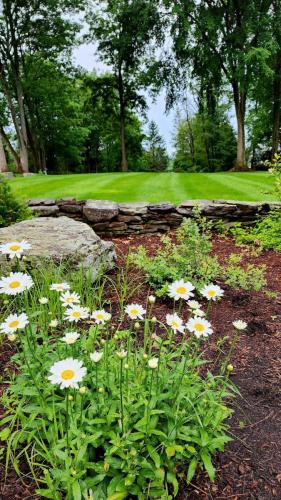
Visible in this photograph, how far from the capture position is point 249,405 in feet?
6.43

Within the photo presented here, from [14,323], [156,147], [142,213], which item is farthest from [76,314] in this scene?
[156,147]

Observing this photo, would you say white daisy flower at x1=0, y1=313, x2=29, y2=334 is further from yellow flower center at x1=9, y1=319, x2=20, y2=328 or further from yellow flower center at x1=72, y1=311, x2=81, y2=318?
yellow flower center at x1=72, y1=311, x2=81, y2=318

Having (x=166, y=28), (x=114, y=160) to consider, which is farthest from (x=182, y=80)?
(x=114, y=160)

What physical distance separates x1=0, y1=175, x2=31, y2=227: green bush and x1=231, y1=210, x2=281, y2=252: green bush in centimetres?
293

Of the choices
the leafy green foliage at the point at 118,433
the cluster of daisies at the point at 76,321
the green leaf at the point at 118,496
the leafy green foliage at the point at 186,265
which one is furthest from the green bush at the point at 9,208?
the green leaf at the point at 118,496

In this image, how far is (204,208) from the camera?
5480 millimetres

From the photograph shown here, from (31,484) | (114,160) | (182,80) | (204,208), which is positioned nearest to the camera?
(31,484)

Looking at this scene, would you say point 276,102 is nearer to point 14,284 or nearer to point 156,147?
point 14,284

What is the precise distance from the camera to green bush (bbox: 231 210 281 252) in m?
4.81

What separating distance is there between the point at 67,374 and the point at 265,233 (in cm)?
440

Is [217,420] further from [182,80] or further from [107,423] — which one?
[182,80]

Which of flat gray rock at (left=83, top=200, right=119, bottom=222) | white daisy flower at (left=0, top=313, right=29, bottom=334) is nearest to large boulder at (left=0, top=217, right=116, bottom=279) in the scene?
flat gray rock at (left=83, top=200, right=119, bottom=222)

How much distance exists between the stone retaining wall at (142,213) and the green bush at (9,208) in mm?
971

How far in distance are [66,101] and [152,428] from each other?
68.0ft
